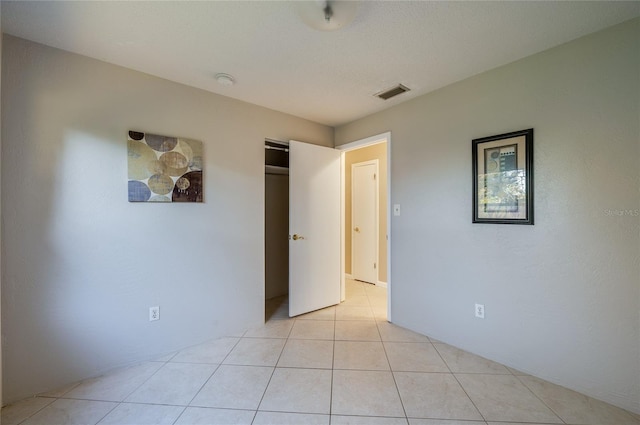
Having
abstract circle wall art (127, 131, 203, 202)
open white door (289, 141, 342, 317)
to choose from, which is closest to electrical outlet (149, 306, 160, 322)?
abstract circle wall art (127, 131, 203, 202)

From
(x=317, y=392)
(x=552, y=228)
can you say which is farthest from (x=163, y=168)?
(x=552, y=228)

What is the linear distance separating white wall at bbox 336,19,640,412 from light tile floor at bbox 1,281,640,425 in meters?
0.22

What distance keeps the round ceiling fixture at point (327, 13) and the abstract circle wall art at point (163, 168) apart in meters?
1.40

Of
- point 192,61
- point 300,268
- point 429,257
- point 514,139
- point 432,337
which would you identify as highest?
point 192,61

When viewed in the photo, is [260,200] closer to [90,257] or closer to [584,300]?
[90,257]

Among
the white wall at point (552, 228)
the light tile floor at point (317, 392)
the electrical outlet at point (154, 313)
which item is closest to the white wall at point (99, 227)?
the electrical outlet at point (154, 313)

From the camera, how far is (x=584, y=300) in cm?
164

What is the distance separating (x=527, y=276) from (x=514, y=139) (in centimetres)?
100

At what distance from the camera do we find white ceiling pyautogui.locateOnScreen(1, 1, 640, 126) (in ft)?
4.60

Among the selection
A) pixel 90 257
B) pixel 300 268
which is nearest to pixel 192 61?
pixel 90 257

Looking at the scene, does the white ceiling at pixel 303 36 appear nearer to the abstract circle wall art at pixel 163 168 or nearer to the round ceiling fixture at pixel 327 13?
the round ceiling fixture at pixel 327 13

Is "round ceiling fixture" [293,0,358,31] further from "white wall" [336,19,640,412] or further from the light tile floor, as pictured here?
the light tile floor

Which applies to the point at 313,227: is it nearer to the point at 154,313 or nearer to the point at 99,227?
the point at 154,313

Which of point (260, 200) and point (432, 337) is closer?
point (432, 337)
